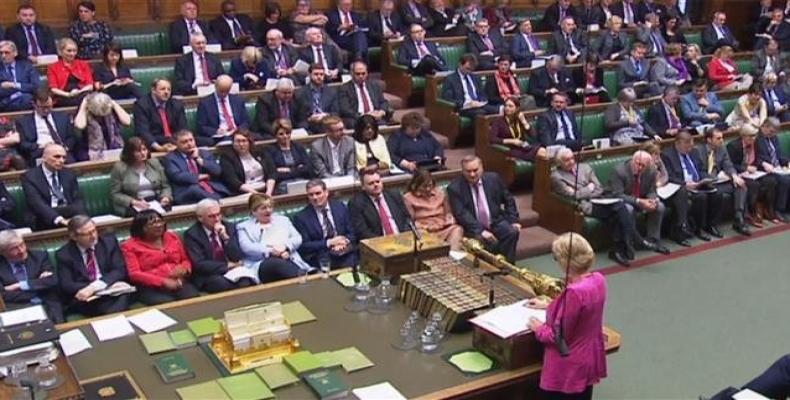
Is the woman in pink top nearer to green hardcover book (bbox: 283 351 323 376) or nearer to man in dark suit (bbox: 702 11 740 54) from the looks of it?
green hardcover book (bbox: 283 351 323 376)

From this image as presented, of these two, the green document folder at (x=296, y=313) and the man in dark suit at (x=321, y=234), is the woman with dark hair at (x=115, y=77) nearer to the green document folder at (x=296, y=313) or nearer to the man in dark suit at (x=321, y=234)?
the man in dark suit at (x=321, y=234)

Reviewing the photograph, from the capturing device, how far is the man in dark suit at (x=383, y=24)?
898 centimetres

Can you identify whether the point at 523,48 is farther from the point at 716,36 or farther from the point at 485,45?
the point at 716,36

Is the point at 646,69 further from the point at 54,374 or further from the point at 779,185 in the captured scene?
the point at 54,374

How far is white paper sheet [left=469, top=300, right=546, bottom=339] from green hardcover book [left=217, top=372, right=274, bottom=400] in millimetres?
868

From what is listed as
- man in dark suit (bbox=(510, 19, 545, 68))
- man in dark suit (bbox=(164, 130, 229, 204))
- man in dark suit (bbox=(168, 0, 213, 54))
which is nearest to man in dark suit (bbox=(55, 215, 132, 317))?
man in dark suit (bbox=(164, 130, 229, 204))

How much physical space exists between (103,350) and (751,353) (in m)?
3.49

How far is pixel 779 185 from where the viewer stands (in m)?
7.34

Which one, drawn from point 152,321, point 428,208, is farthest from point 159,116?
point 152,321

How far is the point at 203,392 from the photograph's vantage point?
10.0 feet

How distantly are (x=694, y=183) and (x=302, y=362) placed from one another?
15.3ft

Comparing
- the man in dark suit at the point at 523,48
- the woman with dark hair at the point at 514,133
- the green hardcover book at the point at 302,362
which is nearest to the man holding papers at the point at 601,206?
the woman with dark hair at the point at 514,133

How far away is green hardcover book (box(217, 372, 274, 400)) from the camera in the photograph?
9.95ft

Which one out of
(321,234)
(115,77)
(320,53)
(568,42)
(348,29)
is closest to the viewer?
(321,234)
